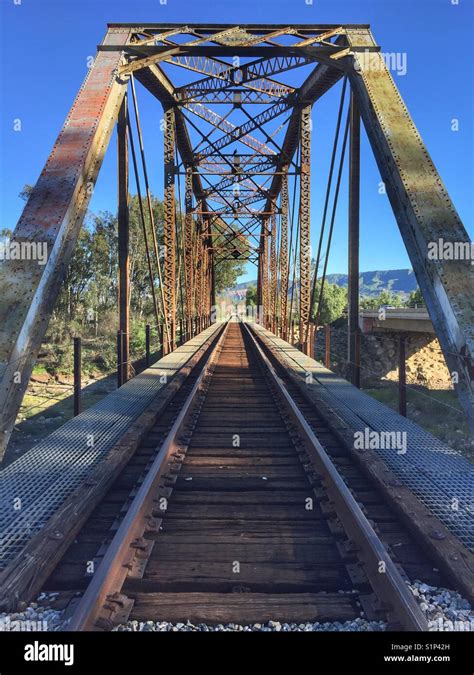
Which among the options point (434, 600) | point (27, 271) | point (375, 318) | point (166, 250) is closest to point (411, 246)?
point (434, 600)

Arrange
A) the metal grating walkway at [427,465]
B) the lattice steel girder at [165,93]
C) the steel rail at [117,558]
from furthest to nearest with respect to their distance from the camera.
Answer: the lattice steel girder at [165,93] → the metal grating walkway at [427,465] → the steel rail at [117,558]

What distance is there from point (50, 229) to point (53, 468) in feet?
8.43

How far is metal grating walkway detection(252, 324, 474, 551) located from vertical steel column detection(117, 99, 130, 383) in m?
3.73

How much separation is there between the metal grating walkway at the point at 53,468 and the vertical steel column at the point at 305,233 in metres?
8.23

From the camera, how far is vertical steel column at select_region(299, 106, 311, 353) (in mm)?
13438

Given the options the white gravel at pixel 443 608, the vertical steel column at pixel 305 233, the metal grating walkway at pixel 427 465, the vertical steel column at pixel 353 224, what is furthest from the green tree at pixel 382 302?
the white gravel at pixel 443 608

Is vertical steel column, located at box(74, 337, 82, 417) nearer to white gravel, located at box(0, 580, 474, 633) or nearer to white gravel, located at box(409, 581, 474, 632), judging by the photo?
white gravel, located at box(0, 580, 474, 633)

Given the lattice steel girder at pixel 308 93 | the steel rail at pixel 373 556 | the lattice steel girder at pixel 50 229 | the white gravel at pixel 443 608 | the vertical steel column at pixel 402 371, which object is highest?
the lattice steel girder at pixel 308 93

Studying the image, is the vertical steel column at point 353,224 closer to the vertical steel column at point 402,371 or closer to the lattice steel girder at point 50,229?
the vertical steel column at point 402,371

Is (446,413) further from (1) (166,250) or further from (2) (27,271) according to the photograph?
(2) (27,271)

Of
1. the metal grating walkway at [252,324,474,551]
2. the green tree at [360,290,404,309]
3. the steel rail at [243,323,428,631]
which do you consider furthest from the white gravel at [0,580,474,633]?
the green tree at [360,290,404,309]

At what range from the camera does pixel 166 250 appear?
41.5ft

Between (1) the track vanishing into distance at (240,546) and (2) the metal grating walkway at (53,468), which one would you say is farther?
(2) the metal grating walkway at (53,468)

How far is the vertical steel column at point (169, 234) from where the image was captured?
1254 cm
